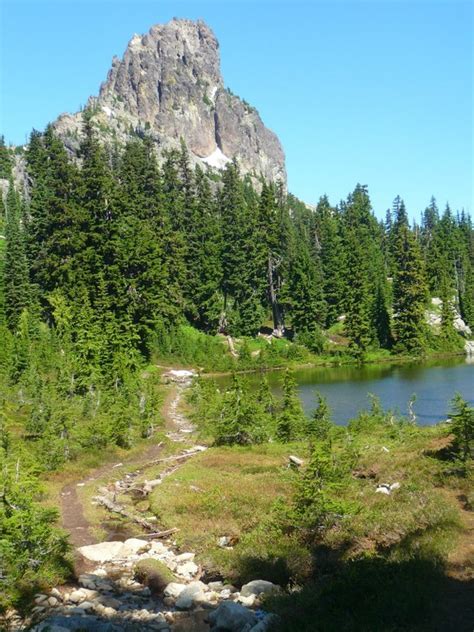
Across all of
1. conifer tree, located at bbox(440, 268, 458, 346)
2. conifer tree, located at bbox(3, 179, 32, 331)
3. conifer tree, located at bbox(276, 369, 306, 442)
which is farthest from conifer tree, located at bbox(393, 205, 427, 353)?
conifer tree, located at bbox(276, 369, 306, 442)

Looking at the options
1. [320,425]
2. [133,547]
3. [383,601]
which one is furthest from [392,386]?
[383,601]

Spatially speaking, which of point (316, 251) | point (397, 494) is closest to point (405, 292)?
point (316, 251)

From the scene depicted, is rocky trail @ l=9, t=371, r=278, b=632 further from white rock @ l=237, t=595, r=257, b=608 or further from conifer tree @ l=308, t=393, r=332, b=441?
conifer tree @ l=308, t=393, r=332, b=441

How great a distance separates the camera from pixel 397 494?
16.6 metres

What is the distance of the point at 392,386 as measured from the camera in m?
50.4

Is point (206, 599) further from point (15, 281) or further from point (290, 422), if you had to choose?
point (15, 281)

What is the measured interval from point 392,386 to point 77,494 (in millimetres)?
35503

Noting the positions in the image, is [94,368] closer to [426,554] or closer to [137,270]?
[137,270]

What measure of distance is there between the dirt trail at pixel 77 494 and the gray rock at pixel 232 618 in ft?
23.7

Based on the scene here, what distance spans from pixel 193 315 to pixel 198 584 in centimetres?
6534

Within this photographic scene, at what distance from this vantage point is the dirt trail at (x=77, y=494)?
17.3m

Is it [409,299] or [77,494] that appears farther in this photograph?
[409,299]

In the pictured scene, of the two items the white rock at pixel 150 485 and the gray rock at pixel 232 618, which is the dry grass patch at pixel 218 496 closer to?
the white rock at pixel 150 485

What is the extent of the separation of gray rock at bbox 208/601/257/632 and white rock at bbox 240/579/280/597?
153 cm
